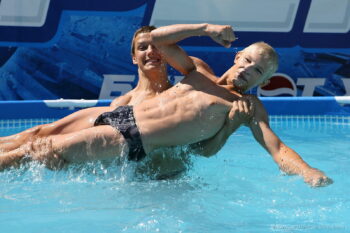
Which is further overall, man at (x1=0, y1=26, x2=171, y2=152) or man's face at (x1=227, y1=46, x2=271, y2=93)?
man at (x1=0, y1=26, x2=171, y2=152)

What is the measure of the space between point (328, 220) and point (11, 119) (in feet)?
12.8

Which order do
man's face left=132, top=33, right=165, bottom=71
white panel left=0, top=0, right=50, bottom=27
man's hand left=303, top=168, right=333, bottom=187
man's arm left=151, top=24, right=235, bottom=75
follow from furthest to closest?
1. white panel left=0, top=0, right=50, bottom=27
2. man's face left=132, top=33, right=165, bottom=71
3. man's arm left=151, top=24, right=235, bottom=75
4. man's hand left=303, top=168, right=333, bottom=187

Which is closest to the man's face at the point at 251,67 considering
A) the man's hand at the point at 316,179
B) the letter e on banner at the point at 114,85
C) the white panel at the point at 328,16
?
the man's hand at the point at 316,179

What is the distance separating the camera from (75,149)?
3717mm

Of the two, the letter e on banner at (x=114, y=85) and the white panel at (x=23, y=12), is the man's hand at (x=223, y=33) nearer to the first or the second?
the letter e on banner at (x=114, y=85)

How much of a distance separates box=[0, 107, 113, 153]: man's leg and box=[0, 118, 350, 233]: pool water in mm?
219

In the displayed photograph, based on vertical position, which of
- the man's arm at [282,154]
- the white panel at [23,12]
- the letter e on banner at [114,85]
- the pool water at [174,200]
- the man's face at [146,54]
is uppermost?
the man's arm at [282,154]

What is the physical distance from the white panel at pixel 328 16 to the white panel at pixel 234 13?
0.77 ft

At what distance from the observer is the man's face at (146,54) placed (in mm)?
4402

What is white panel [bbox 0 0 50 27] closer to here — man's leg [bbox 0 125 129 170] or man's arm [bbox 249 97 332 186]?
man's leg [bbox 0 125 129 170]

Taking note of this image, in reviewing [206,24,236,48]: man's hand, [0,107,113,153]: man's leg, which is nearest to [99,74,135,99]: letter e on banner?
[0,107,113,153]: man's leg

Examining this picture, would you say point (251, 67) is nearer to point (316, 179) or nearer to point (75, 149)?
point (316, 179)

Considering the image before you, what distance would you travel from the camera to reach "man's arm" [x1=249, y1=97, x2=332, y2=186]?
3.11m

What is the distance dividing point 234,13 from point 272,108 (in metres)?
1.63
